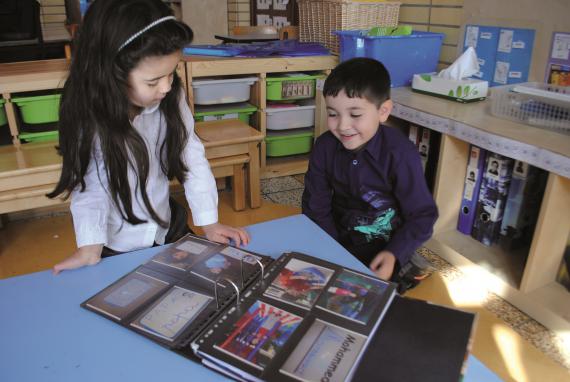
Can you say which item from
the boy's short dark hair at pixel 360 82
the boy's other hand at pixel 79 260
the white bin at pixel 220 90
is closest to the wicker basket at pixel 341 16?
the white bin at pixel 220 90

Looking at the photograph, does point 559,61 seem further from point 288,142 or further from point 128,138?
point 128,138

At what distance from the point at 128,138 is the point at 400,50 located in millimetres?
1417

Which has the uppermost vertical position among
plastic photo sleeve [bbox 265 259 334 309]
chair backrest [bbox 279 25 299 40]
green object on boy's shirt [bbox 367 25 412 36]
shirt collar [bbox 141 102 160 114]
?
green object on boy's shirt [bbox 367 25 412 36]

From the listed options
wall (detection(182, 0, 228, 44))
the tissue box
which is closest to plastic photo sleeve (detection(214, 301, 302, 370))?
the tissue box

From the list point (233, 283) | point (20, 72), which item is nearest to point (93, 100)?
point (233, 283)

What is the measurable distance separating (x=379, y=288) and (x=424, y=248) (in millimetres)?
1273

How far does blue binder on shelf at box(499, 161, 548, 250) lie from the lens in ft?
5.39

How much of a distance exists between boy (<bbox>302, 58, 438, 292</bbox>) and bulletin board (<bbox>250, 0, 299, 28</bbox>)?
224 cm

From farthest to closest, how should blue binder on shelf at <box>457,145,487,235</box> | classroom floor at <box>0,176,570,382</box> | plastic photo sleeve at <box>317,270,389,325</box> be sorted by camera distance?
blue binder on shelf at <box>457,145,487,235</box>, classroom floor at <box>0,176,570,382</box>, plastic photo sleeve at <box>317,270,389,325</box>

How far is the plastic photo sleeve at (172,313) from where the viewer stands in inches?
25.8

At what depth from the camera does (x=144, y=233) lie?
1200 millimetres

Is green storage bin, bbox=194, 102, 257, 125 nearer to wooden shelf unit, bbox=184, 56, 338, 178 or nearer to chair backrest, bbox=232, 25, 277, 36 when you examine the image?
wooden shelf unit, bbox=184, 56, 338, 178

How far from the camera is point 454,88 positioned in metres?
1.84

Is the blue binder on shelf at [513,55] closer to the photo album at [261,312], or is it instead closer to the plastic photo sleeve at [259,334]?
the photo album at [261,312]
